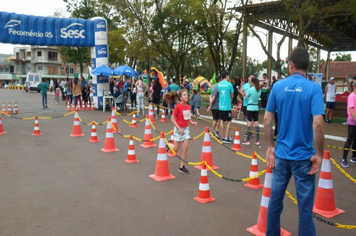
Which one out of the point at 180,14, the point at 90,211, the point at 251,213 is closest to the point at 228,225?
the point at 251,213

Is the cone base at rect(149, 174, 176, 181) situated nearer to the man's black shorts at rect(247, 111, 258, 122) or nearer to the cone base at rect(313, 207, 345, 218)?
the cone base at rect(313, 207, 345, 218)

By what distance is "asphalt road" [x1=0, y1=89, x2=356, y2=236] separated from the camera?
4.05m

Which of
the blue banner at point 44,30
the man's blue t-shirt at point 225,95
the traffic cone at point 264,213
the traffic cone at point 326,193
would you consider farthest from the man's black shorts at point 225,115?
the blue banner at point 44,30

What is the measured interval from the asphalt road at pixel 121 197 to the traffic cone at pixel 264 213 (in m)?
0.14

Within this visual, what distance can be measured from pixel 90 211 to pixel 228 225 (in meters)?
2.05

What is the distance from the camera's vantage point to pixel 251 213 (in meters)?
4.47

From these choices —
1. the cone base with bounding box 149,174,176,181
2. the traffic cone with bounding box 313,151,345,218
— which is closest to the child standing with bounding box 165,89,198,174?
the cone base with bounding box 149,174,176,181

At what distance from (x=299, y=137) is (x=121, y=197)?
10.4ft

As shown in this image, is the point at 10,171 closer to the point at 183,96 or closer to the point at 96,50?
the point at 183,96

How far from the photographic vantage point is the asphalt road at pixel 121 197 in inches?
159

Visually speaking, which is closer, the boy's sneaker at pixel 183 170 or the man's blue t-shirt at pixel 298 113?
the man's blue t-shirt at pixel 298 113

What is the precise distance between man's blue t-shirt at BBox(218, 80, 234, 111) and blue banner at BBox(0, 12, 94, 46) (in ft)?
36.3

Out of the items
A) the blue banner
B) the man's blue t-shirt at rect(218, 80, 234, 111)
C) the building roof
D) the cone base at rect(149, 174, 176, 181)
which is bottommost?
the cone base at rect(149, 174, 176, 181)

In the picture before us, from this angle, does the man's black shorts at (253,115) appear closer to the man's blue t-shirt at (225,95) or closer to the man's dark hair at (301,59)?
the man's blue t-shirt at (225,95)
